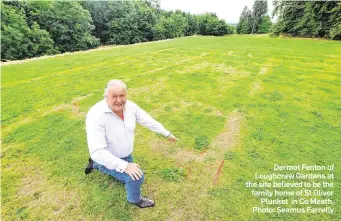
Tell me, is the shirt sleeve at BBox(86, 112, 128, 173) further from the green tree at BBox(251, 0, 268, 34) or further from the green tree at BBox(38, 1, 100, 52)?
the green tree at BBox(251, 0, 268, 34)

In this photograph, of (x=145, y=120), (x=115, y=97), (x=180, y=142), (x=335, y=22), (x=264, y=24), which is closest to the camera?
(x=115, y=97)

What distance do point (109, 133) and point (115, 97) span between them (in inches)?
22.7

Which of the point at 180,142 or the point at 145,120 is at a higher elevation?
the point at 145,120

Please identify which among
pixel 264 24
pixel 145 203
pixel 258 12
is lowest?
pixel 145 203

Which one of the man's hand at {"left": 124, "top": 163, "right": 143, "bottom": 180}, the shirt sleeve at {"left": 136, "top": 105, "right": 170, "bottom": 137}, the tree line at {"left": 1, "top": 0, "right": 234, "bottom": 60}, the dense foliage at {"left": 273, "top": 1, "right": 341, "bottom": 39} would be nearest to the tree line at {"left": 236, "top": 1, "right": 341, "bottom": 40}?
the dense foliage at {"left": 273, "top": 1, "right": 341, "bottom": 39}

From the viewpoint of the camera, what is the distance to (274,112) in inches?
294

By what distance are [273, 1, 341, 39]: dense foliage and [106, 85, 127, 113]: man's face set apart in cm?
3509

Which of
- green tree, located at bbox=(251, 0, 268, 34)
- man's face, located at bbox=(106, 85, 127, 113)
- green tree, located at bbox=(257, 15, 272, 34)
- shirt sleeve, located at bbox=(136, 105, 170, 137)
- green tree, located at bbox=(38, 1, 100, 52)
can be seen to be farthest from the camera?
green tree, located at bbox=(257, 15, 272, 34)

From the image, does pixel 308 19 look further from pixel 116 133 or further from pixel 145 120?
pixel 116 133

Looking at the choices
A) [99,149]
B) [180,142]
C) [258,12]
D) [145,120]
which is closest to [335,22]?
[180,142]

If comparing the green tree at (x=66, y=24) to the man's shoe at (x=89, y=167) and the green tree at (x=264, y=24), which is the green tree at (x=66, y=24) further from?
the green tree at (x=264, y=24)

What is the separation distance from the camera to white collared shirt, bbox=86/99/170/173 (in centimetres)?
300

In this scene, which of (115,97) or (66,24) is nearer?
(115,97)

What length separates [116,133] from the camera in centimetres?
337
